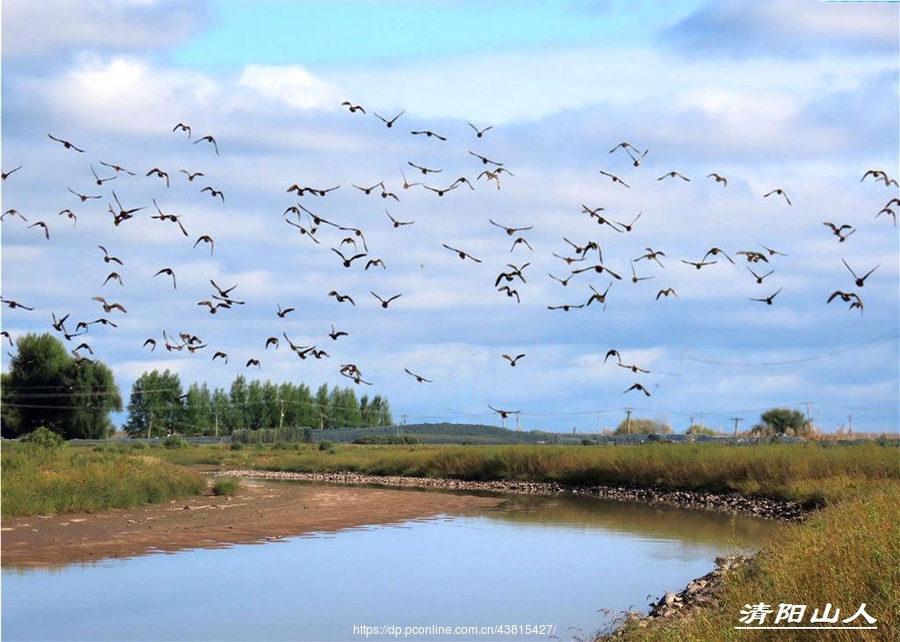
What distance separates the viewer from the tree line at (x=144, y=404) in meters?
104

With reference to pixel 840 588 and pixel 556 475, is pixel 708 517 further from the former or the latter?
pixel 840 588

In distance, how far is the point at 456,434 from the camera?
378 feet

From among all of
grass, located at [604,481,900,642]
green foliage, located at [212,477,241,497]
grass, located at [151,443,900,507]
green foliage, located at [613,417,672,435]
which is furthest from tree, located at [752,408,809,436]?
grass, located at [604,481,900,642]

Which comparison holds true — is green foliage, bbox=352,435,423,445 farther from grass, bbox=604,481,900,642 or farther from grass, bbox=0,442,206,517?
grass, bbox=604,481,900,642

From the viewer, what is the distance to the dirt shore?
31.9m

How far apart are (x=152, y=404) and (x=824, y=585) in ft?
374

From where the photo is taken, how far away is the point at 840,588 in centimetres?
1512

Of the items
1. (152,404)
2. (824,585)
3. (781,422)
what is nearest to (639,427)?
(781,422)

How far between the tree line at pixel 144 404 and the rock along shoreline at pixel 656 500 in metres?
27.6

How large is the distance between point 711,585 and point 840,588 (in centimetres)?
861

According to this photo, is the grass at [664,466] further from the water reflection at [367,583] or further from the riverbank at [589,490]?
the water reflection at [367,583]

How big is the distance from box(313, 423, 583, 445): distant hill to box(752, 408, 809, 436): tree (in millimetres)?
18689

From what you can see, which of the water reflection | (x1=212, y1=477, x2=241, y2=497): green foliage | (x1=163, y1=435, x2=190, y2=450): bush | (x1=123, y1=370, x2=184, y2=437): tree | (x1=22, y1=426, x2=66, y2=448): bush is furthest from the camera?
(x1=123, y1=370, x2=184, y2=437): tree

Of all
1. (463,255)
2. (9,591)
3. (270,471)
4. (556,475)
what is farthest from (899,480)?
(270,471)
